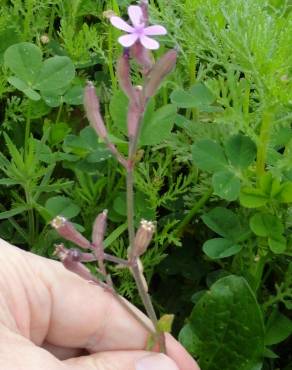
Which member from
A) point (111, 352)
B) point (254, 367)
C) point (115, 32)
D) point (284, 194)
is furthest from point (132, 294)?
point (115, 32)

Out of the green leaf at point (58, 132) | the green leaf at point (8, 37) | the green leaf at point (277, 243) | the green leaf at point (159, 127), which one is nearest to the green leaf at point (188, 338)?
the green leaf at point (277, 243)

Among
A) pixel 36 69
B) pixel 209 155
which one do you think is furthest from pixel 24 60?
pixel 209 155

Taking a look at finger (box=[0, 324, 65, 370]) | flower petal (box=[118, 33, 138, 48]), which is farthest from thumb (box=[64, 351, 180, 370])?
flower petal (box=[118, 33, 138, 48])

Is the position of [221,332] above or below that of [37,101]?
below

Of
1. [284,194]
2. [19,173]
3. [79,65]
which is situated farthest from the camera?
[79,65]

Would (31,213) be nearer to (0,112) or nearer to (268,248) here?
(0,112)

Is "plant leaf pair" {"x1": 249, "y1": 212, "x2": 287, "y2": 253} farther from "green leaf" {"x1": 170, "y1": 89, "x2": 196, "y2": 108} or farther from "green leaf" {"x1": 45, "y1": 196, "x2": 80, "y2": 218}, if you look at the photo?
"green leaf" {"x1": 45, "y1": 196, "x2": 80, "y2": 218}
